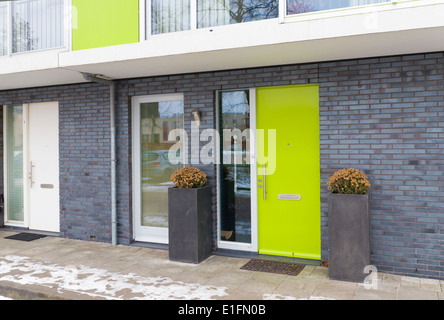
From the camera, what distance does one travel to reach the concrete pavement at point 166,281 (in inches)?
172

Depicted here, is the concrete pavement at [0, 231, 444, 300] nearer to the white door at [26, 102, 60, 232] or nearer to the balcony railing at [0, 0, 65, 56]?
the white door at [26, 102, 60, 232]

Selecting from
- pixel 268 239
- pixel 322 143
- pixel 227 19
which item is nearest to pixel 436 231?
pixel 322 143

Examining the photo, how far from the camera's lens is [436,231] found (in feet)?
15.6

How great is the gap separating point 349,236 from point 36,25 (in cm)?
624

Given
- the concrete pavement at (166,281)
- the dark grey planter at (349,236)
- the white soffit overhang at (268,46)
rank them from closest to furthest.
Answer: the white soffit overhang at (268,46) → the concrete pavement at (166,281) → the dark grey planter at (349,236)

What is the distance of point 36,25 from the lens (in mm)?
6918

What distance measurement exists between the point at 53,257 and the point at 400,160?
5153mm

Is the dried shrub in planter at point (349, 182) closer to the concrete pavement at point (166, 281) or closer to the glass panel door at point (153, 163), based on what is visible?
the concrete pavement at point (166, 281)

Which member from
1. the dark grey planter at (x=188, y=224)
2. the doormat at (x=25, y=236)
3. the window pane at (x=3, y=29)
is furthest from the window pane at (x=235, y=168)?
the window pane at (x=3, y=29)

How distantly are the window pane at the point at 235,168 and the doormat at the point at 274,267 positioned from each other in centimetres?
48

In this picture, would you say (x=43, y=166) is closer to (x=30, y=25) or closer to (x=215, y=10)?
(x=30, y=25)

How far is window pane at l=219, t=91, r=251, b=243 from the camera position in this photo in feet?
19.5

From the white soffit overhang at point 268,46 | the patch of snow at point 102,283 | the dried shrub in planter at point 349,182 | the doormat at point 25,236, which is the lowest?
the patch of snow at point 102,283
